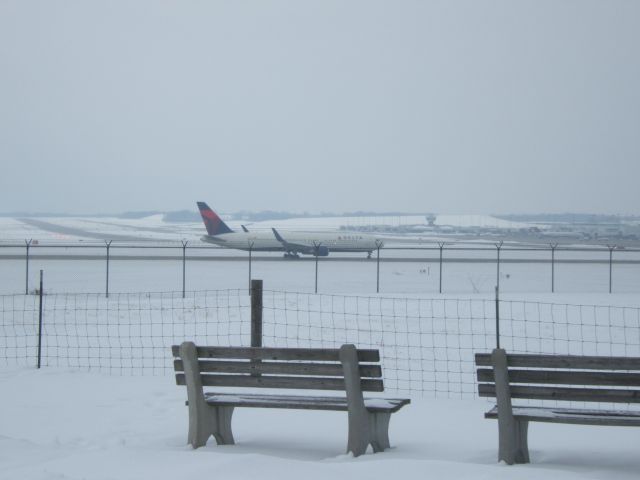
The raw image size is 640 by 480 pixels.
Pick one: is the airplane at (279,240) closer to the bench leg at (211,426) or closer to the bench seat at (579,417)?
the bench leg at (211,426)

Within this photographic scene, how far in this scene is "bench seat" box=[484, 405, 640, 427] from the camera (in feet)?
19.6

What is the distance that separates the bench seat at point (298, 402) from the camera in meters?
6.66

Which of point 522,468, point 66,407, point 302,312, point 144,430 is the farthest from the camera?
point 302,312

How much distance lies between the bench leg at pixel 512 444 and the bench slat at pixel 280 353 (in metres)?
1.14

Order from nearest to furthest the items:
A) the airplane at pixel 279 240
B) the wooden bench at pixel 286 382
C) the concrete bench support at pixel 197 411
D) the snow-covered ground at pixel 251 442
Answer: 1. the snow-covered ground at pixel 251 442
2. the wooden bench at pixel 286 382
3. the concrete bench support at pixel 197 411
4. the airplane at pixel 279 240

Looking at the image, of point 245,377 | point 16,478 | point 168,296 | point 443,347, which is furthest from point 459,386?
point 168,296

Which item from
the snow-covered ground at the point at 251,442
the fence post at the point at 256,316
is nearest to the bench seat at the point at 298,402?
the snow-covered ground at the point at 251,442

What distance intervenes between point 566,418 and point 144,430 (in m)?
3.80

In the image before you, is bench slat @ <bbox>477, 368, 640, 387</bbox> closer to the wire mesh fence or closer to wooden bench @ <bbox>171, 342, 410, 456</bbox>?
wooden bench @ <bbox>171, 342, 410, 456</bbox>

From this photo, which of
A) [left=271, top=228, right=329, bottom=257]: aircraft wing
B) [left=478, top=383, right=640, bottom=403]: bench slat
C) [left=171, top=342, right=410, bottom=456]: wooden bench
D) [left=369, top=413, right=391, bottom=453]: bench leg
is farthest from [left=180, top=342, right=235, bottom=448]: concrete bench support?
[left=271, top=228, right=329, bottom=257]: aircraft wing

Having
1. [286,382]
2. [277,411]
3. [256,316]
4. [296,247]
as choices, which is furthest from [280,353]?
[296,247]

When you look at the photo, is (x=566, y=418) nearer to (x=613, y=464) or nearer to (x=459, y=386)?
(x=613, y=464)

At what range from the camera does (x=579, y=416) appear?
614 centimetres

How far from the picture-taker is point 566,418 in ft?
20.0
